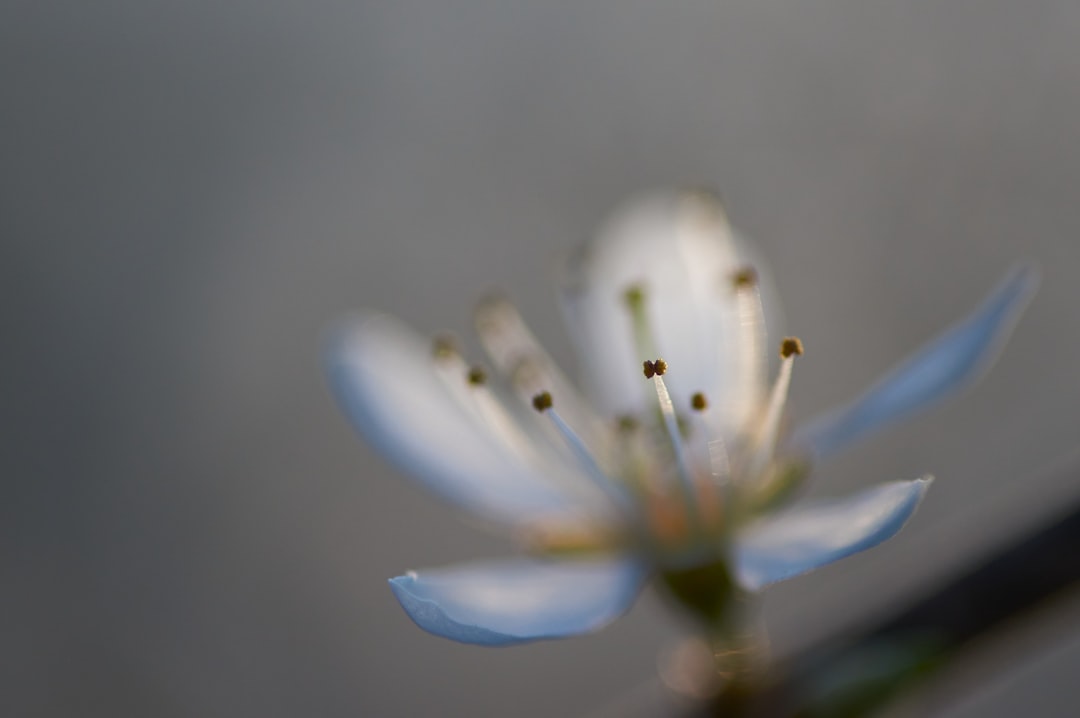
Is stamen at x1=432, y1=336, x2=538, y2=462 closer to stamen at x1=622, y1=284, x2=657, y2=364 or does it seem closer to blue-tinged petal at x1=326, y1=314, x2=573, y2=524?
blue-tinged petal at x1=326, y1=314, x2=573, y2=524

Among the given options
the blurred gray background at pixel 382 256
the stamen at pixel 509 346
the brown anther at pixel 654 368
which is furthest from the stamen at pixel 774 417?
the blurred gray background at pixel 382 256

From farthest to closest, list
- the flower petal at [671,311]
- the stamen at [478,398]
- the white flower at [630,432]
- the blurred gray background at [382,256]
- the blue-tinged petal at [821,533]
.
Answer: the blurred gray background at [382,256] < the flower petal at [671,311] < the stamen at [478,398] < the white flower at [630,432] < the blue-tinged petal at [821,533]

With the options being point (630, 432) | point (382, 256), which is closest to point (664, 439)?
point (630, 432)

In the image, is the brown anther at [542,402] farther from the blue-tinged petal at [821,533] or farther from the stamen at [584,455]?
the blue-tinged petal at [821,533]

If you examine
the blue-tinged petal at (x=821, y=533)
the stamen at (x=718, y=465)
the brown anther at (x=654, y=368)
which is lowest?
the blue-tinged petal at (x=821, y=533)

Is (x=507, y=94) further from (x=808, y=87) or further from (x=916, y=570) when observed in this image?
(x=916, y=570)

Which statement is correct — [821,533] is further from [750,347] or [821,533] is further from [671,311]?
[671,311]

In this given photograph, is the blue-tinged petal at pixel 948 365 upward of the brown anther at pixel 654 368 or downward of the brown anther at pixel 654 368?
downward

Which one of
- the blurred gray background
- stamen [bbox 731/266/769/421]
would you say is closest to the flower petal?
stamen [bbox 731/266/769/421]

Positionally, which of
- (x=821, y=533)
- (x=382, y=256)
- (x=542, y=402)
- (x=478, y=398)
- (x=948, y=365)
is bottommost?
(x=821, y=533)
